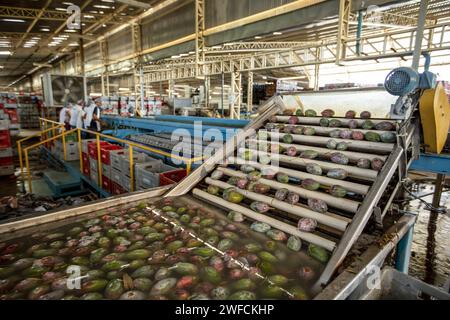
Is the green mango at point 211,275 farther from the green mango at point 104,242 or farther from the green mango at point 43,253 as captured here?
→ the green mango at point 43,253

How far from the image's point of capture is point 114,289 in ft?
5.75

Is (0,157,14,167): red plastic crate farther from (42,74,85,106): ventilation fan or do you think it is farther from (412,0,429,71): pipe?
(412,0,429,71): pipe

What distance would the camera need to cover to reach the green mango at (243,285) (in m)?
1.76

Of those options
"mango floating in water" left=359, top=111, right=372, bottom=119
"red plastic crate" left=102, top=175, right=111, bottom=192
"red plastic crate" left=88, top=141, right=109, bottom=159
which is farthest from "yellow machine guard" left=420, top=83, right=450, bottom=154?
"red plastic crate" left=88, top=141, right=109, bottom=159

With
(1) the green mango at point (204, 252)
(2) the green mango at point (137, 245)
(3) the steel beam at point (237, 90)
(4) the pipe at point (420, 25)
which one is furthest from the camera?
(3) the steel beam at point (237, 90)

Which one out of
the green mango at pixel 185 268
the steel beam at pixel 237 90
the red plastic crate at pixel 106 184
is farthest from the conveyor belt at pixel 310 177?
the steel beam at pixel 237 90

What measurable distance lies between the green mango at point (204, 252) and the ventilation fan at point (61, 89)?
12.1 m

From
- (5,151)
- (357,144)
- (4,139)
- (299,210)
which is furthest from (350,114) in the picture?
(5,151)

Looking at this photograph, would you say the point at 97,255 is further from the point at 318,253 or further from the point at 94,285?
the point at 318,253

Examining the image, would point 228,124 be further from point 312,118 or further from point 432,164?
point 432,164

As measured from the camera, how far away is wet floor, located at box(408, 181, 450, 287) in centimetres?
394

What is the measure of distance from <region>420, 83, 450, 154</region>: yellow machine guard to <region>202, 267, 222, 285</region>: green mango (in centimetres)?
265

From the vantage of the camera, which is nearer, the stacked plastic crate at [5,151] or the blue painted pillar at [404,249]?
the blue painted pillar at [404,249]

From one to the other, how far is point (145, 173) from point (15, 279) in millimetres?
2770
